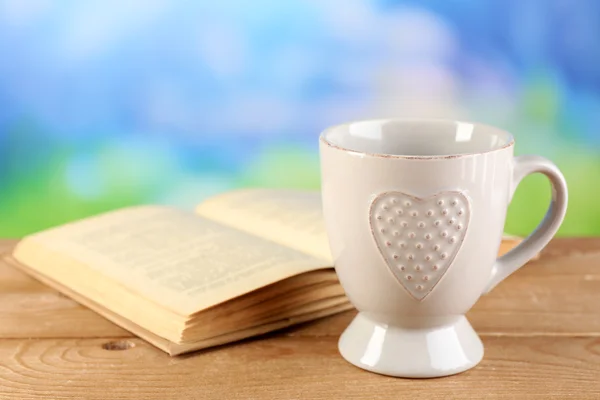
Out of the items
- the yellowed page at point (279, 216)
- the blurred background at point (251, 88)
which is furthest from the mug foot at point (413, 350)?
the blurred background at point (251, 88)

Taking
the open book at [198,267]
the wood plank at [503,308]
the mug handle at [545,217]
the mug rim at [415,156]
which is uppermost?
the mug rim at [415,156]

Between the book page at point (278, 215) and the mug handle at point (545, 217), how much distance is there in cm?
17

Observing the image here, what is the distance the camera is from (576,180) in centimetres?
155

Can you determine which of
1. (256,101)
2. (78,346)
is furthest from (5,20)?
(78,346)

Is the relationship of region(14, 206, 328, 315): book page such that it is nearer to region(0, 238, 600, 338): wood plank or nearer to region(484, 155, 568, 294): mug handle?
region(0, 238, 600, 338): wood plank

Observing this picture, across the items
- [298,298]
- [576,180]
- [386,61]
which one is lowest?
[576,180]

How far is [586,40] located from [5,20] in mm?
1021

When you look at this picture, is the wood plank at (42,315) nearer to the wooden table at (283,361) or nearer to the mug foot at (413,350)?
the wooden table at (283,361)

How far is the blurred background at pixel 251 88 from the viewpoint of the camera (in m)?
1.51

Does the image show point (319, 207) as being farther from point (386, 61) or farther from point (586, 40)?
point (586, 40)

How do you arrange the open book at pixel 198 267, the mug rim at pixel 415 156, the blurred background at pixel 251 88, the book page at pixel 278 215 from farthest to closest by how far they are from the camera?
the blurred background at pixel 251 88, the book page at pixel 278 215, the open book at pixel 198 267, the mug rim at pixel 415 156

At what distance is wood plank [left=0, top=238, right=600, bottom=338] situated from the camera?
0.76m

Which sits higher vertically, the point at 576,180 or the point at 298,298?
the point at 298,298

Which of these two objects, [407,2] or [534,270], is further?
[407,2]
